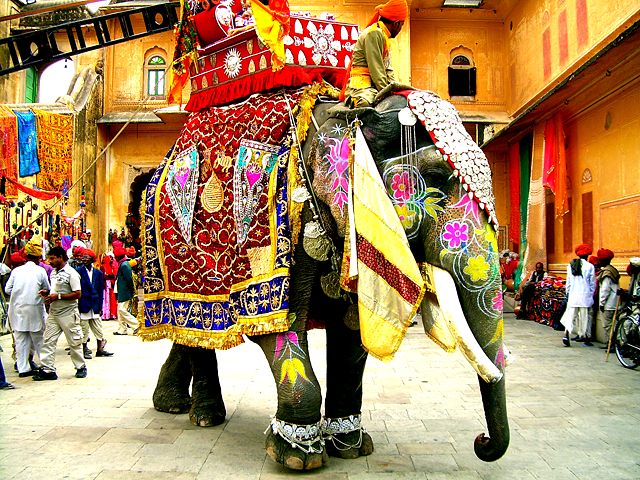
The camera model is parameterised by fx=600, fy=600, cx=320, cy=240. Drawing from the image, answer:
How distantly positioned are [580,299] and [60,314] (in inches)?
300

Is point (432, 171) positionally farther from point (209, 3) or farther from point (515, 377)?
point (515, 377)

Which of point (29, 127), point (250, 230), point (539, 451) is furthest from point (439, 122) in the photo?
point (29, 127)

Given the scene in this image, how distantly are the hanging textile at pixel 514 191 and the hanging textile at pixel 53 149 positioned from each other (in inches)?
444

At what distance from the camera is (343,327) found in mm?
4078

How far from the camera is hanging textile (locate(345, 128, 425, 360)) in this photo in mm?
3098

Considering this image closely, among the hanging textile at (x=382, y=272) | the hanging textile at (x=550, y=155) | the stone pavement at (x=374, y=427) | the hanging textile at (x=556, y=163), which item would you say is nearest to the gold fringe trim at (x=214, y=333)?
the hanging textile at (x=382, y=272)

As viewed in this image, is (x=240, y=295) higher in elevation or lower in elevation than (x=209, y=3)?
lower

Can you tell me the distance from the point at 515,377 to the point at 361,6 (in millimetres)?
13742

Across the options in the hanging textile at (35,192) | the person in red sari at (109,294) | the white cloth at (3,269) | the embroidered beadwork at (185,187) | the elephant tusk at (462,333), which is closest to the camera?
the elephant tusk at (462,333)

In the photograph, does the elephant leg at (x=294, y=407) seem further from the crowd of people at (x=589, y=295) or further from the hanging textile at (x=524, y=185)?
the hanging textile at (x=524, y=185)

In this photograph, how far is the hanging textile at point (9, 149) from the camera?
35.4 ft

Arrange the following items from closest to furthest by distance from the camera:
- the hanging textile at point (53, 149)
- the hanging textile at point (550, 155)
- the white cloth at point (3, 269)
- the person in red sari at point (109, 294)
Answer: the white cloth at point (3, 269), the hanging textile at point (53, 149), the hanging textile at point (550, 155), the person in red sari at point (109, 294)

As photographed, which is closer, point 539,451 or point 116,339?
point 539,451

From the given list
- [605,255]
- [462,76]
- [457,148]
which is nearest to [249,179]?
[457,148]
